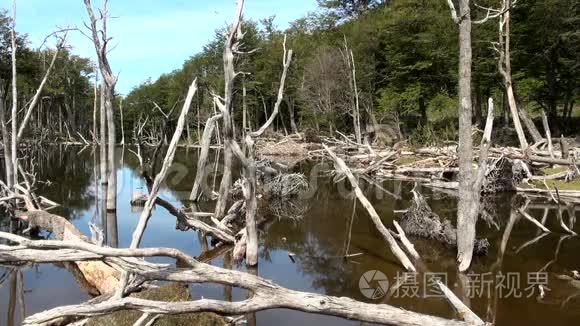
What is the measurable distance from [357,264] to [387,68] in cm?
3075

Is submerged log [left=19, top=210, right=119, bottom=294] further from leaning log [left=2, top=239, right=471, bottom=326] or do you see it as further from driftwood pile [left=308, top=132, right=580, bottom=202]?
driftwood pile [left=308, top=132, right=580, bottom=202]

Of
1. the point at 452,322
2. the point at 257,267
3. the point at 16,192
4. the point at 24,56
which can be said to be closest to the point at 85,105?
the point at 24,56

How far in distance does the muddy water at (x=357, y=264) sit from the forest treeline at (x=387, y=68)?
7.57m

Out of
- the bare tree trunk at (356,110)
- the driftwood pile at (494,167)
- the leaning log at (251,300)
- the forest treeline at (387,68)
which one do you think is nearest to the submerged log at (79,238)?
the leaning log at (251,300)

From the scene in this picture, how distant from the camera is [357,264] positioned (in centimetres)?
952

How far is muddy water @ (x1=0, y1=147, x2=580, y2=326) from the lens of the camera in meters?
7.21

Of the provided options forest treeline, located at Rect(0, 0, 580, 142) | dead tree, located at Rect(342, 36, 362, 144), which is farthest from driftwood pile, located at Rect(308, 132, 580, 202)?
dead tree, located at Rect(342, 36, 362, 144)

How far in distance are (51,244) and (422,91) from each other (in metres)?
34.0

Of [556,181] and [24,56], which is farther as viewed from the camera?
[24,56]

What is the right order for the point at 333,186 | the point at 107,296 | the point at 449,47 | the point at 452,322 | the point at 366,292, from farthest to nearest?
the point at 449,47 → the point at 333,186 → the point at 366,292 → the point at 107,296 → the point at 452,322

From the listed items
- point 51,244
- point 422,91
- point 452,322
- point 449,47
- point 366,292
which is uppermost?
point 449,47

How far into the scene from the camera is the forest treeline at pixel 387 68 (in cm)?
2931

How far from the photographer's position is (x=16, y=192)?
12.3m

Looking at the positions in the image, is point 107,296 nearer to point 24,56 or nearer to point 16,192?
point 16,192
